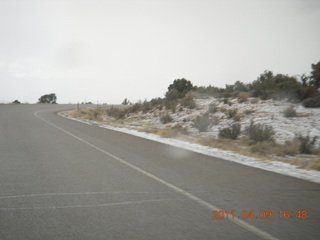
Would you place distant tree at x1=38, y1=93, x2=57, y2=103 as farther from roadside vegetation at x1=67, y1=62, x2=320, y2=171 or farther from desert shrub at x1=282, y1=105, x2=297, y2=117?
desert shrub at x1=282, y1=105, x2=297, y2=117

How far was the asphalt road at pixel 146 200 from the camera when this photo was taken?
10.9 ft

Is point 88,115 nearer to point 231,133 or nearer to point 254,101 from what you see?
point 254,101

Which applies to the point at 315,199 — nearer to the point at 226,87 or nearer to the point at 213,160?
the point at 213,160

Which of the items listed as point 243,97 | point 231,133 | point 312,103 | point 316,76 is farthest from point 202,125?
point 316,76

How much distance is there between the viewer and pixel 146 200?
4.45 meters

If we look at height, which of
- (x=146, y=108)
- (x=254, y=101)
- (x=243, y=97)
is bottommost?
(x=146, y=108)

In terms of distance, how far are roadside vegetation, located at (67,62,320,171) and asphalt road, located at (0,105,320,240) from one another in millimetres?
3254

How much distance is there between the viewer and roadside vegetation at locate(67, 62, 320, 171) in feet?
34.2

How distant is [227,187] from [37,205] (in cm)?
350

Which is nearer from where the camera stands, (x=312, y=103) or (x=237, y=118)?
(x=237, y=118)

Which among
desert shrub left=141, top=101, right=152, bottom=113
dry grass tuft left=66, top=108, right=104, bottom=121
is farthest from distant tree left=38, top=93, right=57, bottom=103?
desert shrub left=141, top=101, right=152, bottom=113
